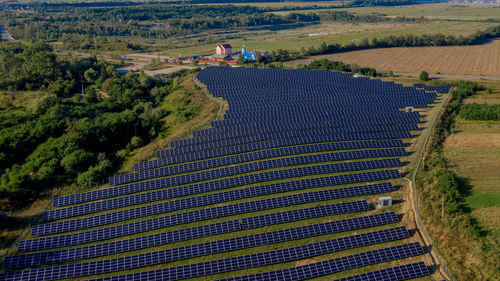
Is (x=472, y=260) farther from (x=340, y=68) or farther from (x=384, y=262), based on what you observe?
(x=340, y=68)

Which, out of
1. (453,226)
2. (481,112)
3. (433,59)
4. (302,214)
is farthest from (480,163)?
(433,59)

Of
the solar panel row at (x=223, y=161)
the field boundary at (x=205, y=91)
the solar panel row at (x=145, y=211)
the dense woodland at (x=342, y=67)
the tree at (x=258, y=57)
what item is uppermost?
the solar panel row at (x=223, y=161)

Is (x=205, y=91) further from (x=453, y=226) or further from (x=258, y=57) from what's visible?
(x=453, y=226)

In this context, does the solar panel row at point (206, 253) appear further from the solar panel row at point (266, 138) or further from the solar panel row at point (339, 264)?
the solar panel row at point (266, 138)

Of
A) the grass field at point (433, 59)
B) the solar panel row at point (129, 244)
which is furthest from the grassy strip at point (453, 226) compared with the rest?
the grass field at point (433, 59)

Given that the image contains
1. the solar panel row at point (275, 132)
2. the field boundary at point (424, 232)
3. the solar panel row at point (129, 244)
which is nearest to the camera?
the field boundary at point (424, 232)

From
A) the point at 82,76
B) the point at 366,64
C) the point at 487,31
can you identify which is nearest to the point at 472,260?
the point at 366,64

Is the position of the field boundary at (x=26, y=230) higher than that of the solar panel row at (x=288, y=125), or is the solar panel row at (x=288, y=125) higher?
the solar panel row at (x=288, y=125)
